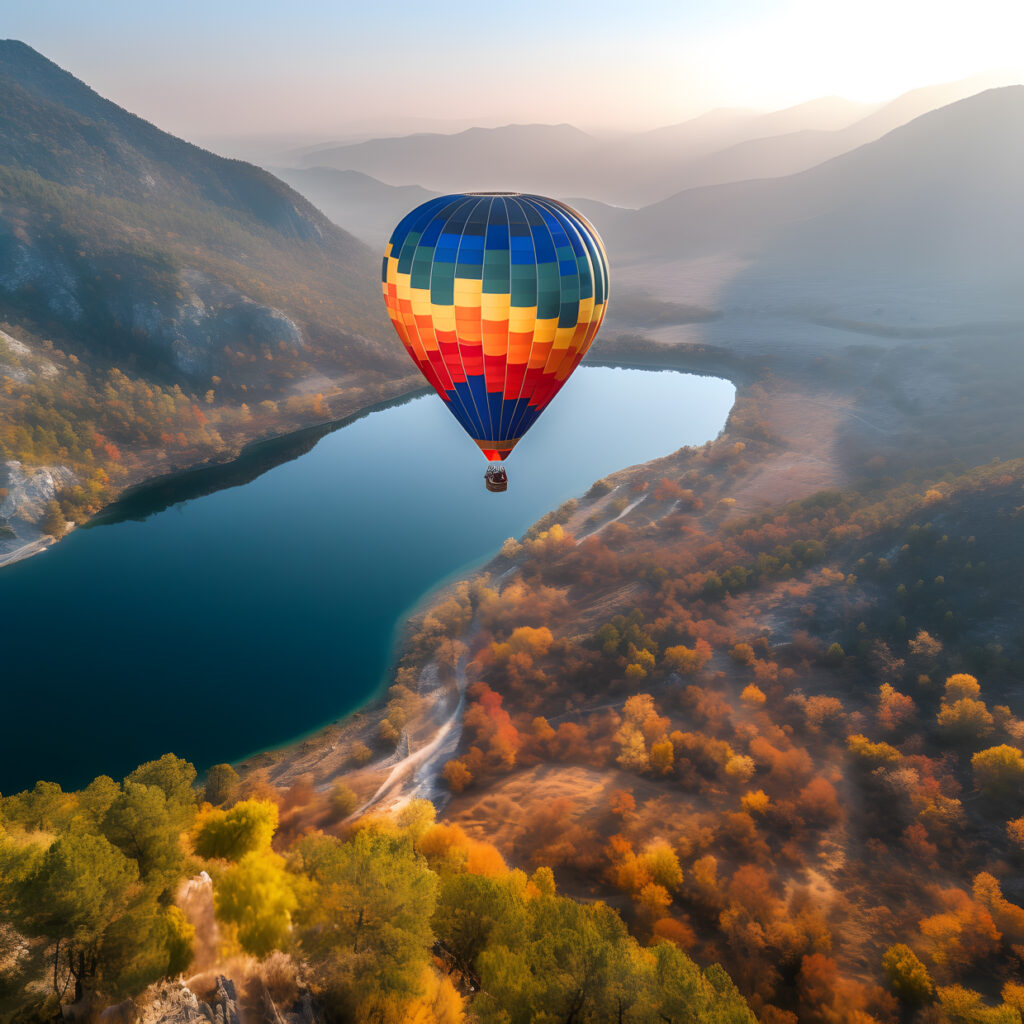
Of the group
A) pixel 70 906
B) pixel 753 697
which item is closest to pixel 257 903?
pixel 70 906

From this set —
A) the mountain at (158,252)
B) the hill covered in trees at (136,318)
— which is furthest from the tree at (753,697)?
the mountain at (158,252)

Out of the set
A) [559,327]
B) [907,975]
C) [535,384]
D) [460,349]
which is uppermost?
[559,327]

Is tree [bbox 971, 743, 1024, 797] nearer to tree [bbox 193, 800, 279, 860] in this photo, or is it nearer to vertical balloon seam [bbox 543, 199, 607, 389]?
vertical balloon seam [bbox 543, 199, 607, 389]

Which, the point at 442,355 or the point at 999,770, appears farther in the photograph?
the point at 999,770

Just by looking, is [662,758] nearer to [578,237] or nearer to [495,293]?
[495,293]

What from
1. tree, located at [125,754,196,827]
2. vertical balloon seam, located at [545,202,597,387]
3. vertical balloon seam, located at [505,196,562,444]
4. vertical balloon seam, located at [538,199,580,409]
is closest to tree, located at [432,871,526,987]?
tree, located at [125,754,196,827]

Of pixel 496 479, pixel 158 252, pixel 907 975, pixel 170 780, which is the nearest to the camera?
pixel 907 975

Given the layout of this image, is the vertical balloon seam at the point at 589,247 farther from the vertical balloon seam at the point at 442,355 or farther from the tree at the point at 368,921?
the tree at the point at 368,921

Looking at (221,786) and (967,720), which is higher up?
(221,786)
